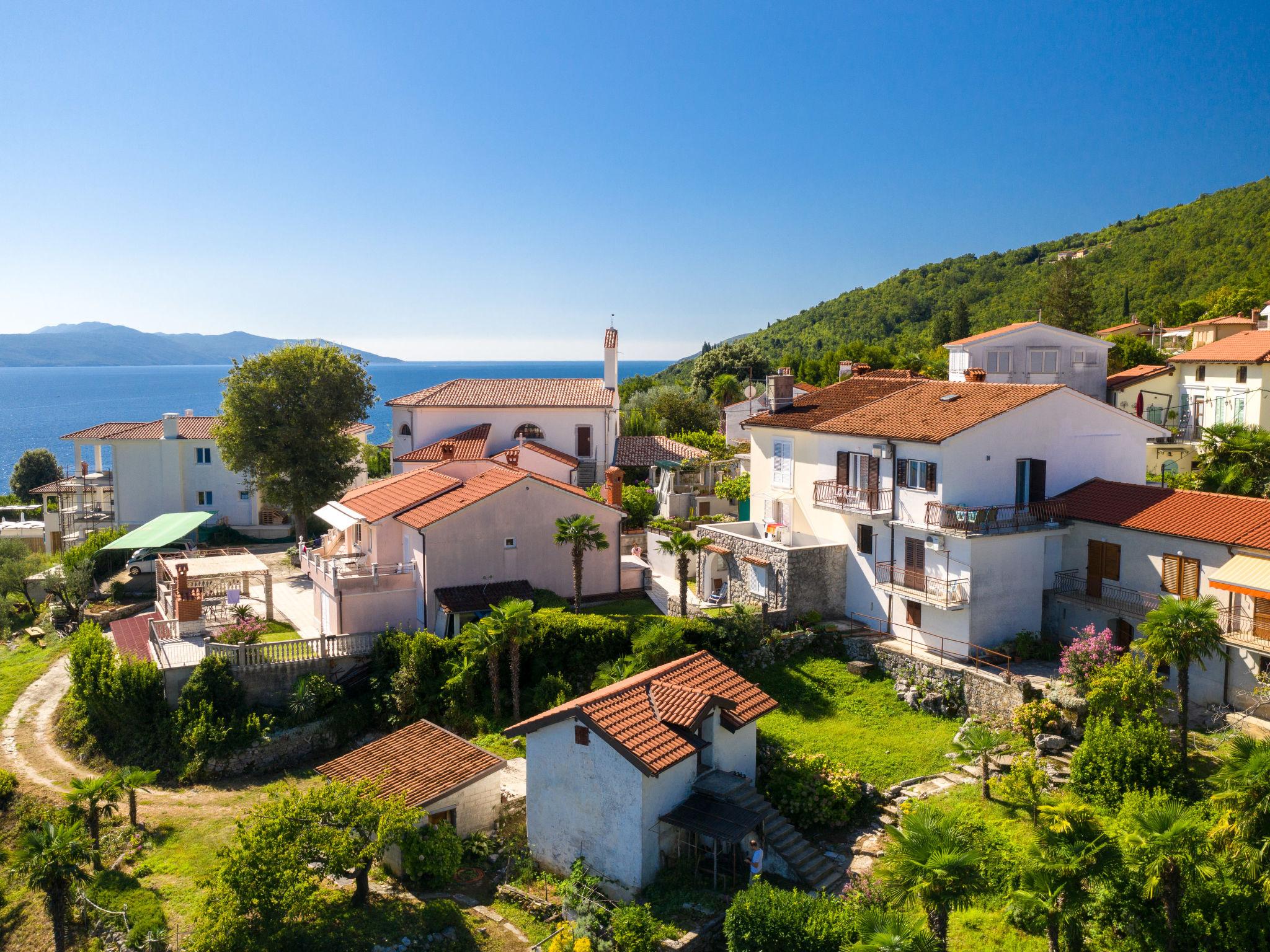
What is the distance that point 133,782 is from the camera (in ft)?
72.6

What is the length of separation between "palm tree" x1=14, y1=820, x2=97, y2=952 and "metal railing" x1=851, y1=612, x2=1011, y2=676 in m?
22.1

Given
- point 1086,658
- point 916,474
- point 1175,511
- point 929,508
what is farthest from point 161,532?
point 1175,511

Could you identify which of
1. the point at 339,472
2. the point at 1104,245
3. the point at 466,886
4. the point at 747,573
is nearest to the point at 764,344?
the point at 1104,245

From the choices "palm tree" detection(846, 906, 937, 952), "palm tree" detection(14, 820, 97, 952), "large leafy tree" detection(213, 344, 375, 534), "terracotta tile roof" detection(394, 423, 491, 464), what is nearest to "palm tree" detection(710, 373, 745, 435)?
"terracotta tile roof" detection(394, 423, 491, 464)

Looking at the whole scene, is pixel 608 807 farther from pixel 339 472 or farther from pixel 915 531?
pixel 339 472

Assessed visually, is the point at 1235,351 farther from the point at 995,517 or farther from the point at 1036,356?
the point at 995,517

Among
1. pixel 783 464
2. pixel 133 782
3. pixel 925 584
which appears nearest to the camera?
pixel 133 782

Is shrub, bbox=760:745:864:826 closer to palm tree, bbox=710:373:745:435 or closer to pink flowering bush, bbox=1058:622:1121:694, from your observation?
pink flowering bush, bbox=1058:622:1121:694

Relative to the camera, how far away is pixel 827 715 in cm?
2520

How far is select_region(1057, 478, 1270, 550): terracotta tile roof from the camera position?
77.2 feet

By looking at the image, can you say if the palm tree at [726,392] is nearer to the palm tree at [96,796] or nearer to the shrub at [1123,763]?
the shrub at [1123,763]

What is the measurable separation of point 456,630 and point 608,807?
12.0 m

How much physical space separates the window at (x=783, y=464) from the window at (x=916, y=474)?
5391mm

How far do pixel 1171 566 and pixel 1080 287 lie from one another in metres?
55.1
